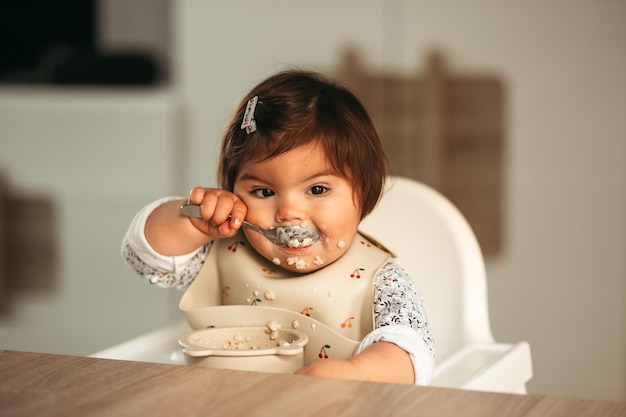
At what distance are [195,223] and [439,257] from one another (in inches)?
13.7

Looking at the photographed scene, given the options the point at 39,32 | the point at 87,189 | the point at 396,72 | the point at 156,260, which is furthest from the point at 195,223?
the point at 39,32

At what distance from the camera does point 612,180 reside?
95.2 inches

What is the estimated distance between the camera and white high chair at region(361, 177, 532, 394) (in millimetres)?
1277

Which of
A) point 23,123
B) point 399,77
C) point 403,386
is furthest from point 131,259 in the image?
point 23,123

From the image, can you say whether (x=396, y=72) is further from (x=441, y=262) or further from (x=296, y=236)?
(x=296, y=236)

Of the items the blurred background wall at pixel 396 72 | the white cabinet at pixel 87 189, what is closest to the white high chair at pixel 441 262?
the blurred background wall at pixel 396 72

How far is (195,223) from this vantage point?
1199mm

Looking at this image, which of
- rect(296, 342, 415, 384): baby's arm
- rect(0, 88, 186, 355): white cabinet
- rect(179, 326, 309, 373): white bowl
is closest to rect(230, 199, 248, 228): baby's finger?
rect(179, 326, 309, 373): white bowl

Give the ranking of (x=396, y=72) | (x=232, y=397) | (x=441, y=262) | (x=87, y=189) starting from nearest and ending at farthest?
(x=232, y=397), (x=441, y=262), (x=396, y=72), (x=87, y=189)

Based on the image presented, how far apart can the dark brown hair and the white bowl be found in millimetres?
205

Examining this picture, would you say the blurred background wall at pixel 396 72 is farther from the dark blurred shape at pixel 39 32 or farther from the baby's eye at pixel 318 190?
the baby's eye at pixel 318 190

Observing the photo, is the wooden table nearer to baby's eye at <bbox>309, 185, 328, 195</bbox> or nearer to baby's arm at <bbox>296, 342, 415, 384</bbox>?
baby's arm at <bbox>296, 342, 415, 384</bbox>

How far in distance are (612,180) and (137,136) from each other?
133 cm

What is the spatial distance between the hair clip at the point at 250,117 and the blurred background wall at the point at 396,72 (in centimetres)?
119
